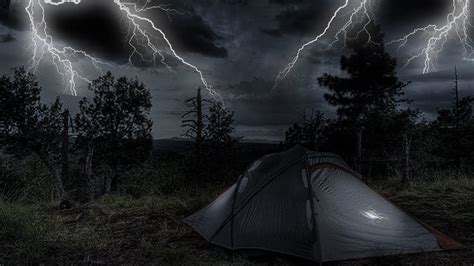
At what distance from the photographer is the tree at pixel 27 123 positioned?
18328 mm

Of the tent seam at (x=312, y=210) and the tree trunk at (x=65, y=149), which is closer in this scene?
the tent seam at (x=312, y=210)

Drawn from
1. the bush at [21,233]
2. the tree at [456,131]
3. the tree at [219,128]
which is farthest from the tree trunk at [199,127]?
the tree at [456,131]

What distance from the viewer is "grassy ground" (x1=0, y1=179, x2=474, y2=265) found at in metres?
5.62

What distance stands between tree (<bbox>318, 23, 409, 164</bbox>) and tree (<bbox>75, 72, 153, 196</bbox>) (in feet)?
34.7

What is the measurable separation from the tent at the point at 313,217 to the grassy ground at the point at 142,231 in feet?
0.74

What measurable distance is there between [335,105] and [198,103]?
324 inches

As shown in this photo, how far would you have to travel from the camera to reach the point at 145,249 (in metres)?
6.23

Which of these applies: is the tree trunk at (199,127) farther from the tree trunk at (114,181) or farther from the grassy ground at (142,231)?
the grassy ground at (142,231)

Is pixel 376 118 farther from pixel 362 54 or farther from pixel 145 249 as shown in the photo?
pixel 145 249

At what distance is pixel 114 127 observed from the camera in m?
18.0

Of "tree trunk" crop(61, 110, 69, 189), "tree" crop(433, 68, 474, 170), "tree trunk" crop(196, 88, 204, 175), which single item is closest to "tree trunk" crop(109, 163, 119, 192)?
"tree trunk" crop(61, 110, 69, 189)

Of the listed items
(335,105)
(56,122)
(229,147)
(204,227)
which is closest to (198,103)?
(229,147)

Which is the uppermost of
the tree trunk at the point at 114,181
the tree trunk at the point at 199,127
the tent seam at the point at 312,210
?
the tree trunk at the point at 199,127

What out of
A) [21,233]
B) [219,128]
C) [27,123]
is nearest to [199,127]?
[219,128]
